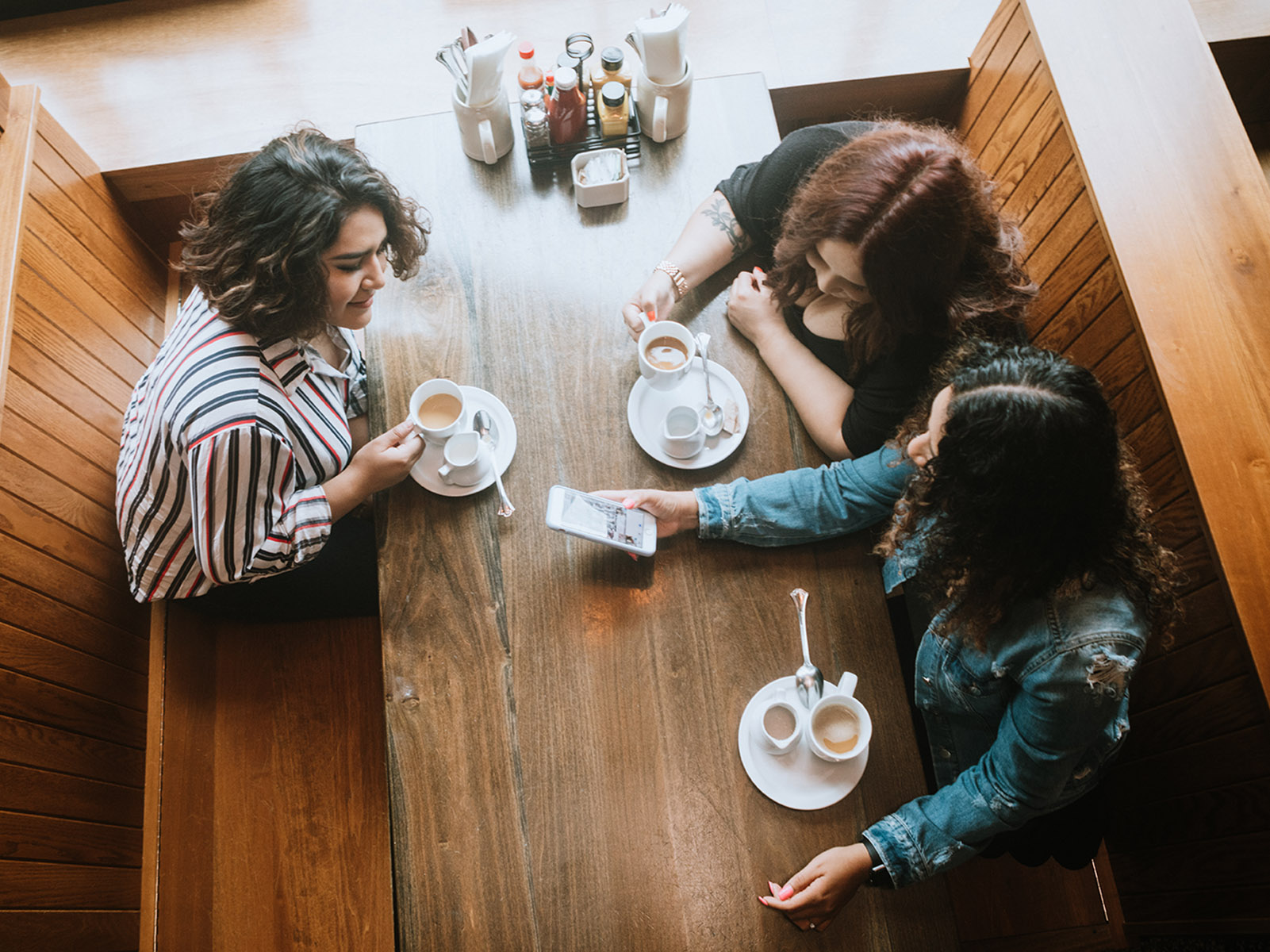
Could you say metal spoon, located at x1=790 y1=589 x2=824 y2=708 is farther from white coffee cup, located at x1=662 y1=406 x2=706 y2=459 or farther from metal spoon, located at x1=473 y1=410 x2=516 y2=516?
metal spoon, located at x1=473 y1=410 x2=516 y2=516

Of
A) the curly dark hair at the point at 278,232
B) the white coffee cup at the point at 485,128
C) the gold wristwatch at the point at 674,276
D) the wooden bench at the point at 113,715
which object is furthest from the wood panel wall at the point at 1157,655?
the wooden bench at the point at 113,715

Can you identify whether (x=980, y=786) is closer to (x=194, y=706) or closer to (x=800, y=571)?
(x=800, y=571)

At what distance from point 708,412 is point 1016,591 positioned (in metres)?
0.60

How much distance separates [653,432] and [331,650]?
972 millimetres

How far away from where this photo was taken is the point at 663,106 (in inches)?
61.0

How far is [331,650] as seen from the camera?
1.77 meters

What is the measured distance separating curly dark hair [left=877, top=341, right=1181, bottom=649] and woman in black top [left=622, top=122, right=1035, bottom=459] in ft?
0.74

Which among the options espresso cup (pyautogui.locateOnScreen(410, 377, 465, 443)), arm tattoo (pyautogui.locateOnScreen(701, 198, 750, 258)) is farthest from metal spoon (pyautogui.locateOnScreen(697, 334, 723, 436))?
espresso cup (pyautogui.locateOnScreen(410, 377, 465, 443))

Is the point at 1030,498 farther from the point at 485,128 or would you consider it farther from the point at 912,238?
the point at 485,128

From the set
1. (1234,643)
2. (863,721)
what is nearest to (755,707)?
(863,721)

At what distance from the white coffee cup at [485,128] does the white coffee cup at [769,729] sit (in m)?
1.24

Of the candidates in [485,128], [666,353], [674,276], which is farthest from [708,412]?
[485,128]

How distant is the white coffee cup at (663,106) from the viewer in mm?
1526

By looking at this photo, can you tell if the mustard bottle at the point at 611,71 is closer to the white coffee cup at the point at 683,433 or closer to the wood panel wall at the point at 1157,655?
the white coffee cup at the point at 683,433
